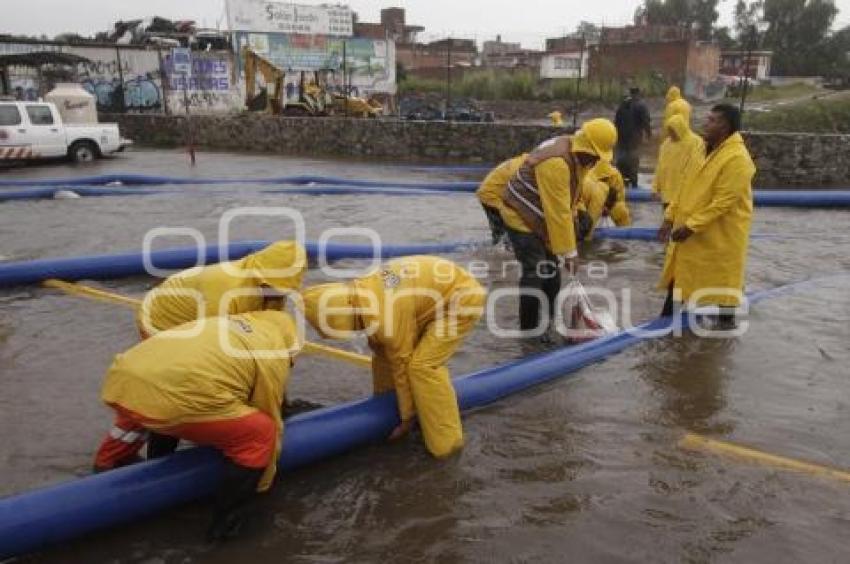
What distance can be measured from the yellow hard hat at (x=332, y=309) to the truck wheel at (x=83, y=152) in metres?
15.0

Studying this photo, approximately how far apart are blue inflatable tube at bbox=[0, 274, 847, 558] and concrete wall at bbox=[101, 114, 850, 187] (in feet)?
37.8

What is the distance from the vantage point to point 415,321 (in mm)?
3576

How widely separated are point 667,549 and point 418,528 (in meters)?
1.01

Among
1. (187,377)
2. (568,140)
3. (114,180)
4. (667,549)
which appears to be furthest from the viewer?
(114,180)

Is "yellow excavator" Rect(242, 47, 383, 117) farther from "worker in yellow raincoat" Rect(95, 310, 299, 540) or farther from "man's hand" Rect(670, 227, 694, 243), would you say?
"worker in yellow raincoat" Rect(95, 310, 299, 540)

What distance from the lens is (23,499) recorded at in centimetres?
285

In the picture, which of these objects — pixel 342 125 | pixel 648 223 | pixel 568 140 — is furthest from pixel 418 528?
pixel 342 125

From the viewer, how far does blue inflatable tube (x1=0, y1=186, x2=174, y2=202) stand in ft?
36.2

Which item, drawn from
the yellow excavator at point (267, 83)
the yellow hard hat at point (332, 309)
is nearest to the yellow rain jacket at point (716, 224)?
the yellow hard hat at point (332, 309)

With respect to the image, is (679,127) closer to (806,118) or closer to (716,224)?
(716,224)

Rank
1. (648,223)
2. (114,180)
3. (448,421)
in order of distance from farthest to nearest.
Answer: (114,180) → (648,223) → (448,421)

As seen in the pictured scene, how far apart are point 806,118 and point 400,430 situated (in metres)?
25.5

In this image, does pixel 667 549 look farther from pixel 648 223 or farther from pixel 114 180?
pixel 114 180

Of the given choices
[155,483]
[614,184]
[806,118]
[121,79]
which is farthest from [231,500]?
[806,118]
